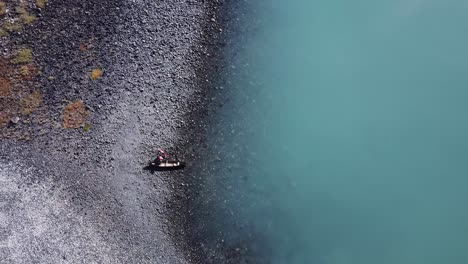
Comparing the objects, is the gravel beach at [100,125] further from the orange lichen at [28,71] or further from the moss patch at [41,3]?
the moss patch at [41,3]

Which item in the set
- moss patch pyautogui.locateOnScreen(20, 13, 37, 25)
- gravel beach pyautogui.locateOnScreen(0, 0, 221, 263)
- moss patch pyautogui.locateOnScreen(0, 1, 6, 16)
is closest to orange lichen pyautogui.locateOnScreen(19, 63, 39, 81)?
gravel beach pyautogui.locateOnScreen(0, 0, 221, 263)

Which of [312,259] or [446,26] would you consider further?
[446,26]

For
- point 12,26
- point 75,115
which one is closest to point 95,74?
point 75,115

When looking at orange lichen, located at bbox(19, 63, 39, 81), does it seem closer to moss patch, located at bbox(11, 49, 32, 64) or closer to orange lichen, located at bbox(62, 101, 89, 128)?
moss patch, located at bbox(11, 49, 32, 64)

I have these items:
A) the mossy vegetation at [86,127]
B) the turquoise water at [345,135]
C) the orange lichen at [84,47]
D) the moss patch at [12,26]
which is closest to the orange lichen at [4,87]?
the moss patch at [12,26]

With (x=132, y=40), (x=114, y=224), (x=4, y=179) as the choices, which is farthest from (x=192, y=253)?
(x=132, y=40)

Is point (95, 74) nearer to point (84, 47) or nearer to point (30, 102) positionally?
point (84, 47)

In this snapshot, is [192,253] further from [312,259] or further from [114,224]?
[312,259]
